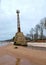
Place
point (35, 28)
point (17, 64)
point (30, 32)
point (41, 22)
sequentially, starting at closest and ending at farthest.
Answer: point (17, 64) < point (41, 22) < point (35, 28) < point (30, 32)

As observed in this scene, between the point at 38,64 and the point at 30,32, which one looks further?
the point at 30,32

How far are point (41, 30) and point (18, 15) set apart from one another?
2290cm

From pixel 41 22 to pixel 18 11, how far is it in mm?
21043

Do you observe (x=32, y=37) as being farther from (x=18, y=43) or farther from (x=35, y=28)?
(x=18, y=43)

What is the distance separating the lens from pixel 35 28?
66500mm

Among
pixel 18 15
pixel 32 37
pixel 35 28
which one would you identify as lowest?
pixel 32 37

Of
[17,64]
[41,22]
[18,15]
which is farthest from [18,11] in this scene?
[17,64]

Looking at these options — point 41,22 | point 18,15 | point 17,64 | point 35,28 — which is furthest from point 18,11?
point 17,64

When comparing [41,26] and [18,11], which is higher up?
[18,11]

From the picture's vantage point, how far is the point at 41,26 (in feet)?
202

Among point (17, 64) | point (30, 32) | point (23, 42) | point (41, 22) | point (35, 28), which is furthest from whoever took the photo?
point (30, 32)

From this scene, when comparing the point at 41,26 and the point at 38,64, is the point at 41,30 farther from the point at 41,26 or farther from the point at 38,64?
the point at 38,64

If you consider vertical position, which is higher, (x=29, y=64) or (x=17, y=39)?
(x=29, y=64)

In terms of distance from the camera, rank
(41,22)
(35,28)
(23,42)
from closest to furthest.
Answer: (23,42) < (41,22) < (35,28)
